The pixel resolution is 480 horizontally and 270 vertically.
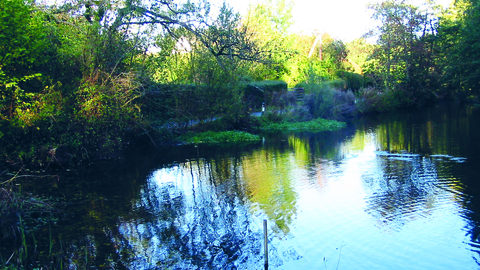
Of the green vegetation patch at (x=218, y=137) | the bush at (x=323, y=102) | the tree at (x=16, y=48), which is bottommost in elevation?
the green vegetation patch at (x=218, y=137)

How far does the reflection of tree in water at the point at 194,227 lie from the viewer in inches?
324

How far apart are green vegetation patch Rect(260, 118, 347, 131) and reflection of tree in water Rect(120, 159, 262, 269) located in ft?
45.3

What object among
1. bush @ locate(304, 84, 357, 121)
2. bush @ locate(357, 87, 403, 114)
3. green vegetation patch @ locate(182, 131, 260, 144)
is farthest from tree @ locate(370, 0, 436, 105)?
green vegetation patch @ locate(182, 131, 260, 144)

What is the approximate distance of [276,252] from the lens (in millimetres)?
8523

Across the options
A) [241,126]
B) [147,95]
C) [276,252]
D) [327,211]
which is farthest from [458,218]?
[241,126]

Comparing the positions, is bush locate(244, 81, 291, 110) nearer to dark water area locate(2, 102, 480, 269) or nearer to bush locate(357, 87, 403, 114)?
bush locate(357, 87, 403, 114)

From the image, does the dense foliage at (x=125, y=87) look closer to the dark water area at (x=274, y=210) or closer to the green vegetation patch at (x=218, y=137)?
the green vegetation patch at (x=218, y=137)

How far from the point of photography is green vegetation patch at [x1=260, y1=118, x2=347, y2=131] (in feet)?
93.1

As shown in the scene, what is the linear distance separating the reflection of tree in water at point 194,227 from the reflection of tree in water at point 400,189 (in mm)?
3309

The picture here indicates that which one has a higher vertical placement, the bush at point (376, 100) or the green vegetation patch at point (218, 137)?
the bush at point (376, 100)

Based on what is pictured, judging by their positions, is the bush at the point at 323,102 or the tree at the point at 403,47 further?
the tree at the point at 403,47

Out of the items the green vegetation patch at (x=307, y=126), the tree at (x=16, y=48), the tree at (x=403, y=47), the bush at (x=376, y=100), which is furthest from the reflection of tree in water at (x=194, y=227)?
the tree at (x=403, y=47)

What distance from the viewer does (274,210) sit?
11109 millimetres

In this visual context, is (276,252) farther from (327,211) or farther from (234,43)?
(234,43)
